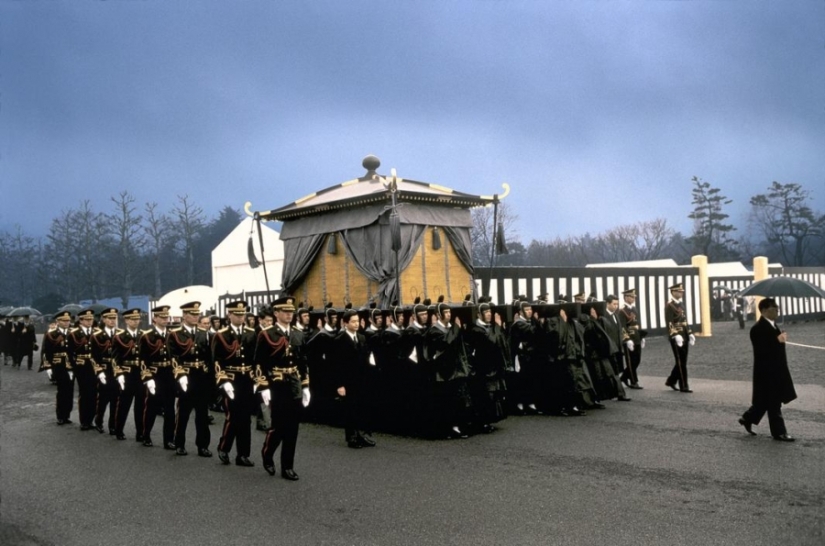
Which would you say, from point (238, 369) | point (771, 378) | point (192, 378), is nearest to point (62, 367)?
point (192, 378)

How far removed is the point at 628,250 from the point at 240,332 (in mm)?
52005

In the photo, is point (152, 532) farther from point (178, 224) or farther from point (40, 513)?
point (178, 224)

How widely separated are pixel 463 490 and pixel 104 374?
6759 millimetres

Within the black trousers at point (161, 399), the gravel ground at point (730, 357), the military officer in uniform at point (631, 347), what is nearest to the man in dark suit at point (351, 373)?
the black trousers at point (161, 399)

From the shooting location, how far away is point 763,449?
284 inches

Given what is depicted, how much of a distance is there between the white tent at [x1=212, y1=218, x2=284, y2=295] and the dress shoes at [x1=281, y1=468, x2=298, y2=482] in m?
25.4

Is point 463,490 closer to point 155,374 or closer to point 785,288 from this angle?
point 155,374

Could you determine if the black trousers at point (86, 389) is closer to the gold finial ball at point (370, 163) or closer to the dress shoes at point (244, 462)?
the dress shoes at point (244, 462)

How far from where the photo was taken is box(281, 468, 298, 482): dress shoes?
677cm

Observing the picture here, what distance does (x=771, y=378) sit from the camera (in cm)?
752

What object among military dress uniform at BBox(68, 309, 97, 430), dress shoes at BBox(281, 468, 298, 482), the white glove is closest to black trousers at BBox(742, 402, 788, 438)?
dress shoes at BBox(281, 468, 298, 482)

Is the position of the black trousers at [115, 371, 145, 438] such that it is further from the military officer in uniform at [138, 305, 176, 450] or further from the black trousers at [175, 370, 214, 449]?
the black trousers at [175, 370, 214, 449]

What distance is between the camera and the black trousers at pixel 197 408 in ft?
27.3

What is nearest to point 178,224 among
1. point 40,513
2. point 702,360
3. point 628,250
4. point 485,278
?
point 628,250
